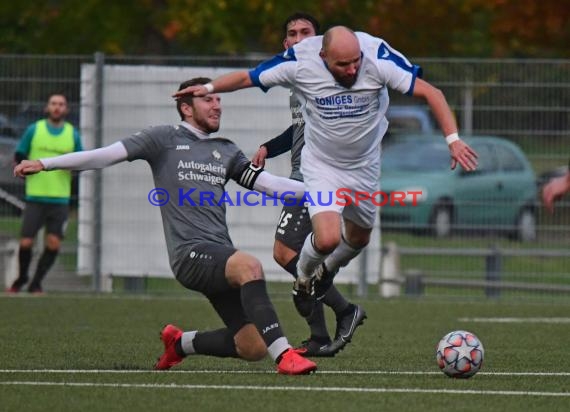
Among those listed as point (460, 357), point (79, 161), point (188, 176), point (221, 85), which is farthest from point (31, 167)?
point (460, 357)

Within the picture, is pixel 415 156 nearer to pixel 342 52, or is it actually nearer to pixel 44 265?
pixel 44 265

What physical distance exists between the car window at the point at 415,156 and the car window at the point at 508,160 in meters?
0.82

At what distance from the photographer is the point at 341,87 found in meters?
9.28

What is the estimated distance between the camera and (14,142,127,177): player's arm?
28.1ft

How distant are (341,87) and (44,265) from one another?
8.03 meters

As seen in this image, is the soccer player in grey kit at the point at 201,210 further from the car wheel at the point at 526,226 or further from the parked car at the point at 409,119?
the car wheel at the point at 526,226

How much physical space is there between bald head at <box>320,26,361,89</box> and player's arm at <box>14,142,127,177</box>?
139cm

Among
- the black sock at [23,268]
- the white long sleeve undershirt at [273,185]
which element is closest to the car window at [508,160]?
the black sock at [23,268]

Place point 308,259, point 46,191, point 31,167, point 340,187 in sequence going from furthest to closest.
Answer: point 46,191 → point 308,259 → point 340,187 → point 31,167

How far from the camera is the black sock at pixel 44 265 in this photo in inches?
651

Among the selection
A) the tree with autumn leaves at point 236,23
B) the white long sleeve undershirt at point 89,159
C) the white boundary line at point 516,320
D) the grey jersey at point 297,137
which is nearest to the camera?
the white long sleeve undershirt at point 89,159

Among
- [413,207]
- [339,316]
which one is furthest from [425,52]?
[339,316]

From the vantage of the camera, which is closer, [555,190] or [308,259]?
[555,190]

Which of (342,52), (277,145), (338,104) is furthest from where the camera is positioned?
(277,145)
